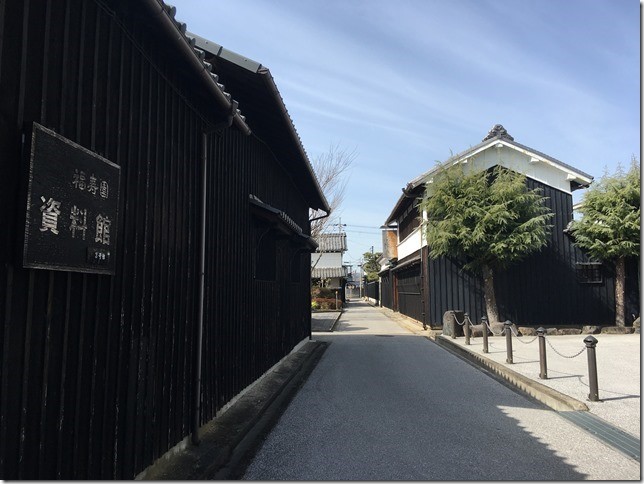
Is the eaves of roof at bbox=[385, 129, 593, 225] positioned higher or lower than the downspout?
higher

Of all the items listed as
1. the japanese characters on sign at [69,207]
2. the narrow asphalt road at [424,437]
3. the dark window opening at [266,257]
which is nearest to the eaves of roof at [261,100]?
the dark window opening at [266,257]

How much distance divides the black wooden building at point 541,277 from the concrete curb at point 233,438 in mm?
10998

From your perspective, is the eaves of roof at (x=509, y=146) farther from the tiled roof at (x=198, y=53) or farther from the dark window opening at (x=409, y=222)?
the tiled roof at (x=198, y=53)

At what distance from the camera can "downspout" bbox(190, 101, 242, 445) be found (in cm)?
499

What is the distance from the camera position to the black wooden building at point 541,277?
1825cm

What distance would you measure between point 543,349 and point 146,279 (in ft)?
25.4

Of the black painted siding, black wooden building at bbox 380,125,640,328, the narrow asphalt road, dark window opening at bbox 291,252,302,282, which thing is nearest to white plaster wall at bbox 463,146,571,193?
black wooden building at bbox 380,125,640,328

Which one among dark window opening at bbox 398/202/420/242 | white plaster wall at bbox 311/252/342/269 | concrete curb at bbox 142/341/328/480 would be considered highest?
dark window opening at bbox 398/202/420/242

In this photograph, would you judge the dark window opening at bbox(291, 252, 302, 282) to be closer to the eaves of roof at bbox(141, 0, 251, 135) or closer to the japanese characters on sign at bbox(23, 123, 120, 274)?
the eaves of roof at bbox(141, 0, 251, 135)

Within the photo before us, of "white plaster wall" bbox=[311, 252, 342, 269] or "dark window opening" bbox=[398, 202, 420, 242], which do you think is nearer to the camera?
"dark window opening" bbox=[398, 202, 420, 242]

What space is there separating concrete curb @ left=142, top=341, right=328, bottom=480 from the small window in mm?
14230

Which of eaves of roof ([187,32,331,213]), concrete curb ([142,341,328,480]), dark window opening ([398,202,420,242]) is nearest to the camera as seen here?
concrete curb ([142,341,328,480])

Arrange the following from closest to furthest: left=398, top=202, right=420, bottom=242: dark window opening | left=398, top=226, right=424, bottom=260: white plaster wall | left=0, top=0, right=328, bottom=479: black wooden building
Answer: left=0, top=0, right=328, bottom=479: black wooden building → left=398, top=226, right=424, bottom=260: white plaster wall → left=398, top=202, right=420, bottom=242: dark window opening

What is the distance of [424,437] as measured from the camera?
5.48 metres
